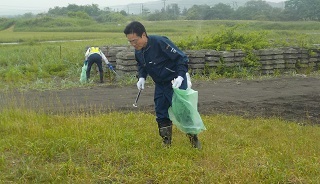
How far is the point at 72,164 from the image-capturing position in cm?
425

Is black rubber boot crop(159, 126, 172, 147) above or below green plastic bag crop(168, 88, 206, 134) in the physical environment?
below

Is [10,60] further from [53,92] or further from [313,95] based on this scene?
[313,95]

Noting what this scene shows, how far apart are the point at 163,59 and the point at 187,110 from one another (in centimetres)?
70

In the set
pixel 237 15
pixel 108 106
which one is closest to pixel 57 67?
pixel 108 106

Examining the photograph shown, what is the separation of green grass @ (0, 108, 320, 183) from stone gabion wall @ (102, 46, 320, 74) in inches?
225

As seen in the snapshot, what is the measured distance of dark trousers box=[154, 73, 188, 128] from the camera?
491 centimetres

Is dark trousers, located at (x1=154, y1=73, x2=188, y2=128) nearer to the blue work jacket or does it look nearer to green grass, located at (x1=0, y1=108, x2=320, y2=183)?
the blue work jacket

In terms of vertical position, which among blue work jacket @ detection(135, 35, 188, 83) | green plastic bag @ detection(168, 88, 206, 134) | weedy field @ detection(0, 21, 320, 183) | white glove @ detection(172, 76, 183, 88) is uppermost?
blue work jacket @ detection(135, 35, 188, 83)

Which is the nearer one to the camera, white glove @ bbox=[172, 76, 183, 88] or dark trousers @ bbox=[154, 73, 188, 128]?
white glove @ bbox=[172, 76, 183, 88]

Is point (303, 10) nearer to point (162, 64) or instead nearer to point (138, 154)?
point (162, 64)

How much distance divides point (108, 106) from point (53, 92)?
2.38 metres

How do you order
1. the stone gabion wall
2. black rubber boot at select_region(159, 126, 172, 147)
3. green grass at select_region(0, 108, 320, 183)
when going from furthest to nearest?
the stone gabion wall < black rubber boot at select_region(159, 126, 172, 147) < green grass at select_region(0, 108, 320, 183)

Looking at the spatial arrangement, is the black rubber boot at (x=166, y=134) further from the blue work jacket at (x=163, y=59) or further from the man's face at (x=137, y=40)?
the man's face at (x=137, y=40)

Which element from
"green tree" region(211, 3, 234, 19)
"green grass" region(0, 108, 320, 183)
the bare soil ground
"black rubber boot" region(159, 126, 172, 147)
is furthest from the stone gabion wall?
"green tree" region(211, 3, 234, 19)
